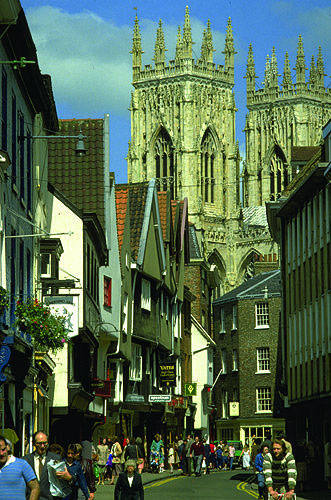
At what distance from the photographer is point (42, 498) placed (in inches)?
623

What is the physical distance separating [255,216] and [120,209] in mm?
114509

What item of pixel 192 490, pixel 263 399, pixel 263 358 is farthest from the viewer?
pixel 263 399

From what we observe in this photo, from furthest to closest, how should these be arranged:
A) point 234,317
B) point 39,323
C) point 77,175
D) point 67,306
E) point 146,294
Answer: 1. point 234,317
2. point 146,294
3. point 77,175
4. point 67,306
5. point 39,323

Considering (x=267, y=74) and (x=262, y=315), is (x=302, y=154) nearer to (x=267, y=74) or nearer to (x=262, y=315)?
(x=262, y=315)

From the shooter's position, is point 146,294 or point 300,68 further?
point 300,68

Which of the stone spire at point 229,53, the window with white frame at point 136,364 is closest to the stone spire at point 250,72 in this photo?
the stone spire at point 229,53

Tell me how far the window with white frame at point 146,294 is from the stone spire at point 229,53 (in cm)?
10160

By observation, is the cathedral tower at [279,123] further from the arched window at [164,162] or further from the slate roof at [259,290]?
the slate roof at [259,290]

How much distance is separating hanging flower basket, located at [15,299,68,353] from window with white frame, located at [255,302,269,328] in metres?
52.8

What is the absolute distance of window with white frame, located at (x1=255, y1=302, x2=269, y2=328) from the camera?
253 feet

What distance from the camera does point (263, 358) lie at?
256 feet

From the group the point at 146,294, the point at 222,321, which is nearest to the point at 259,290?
the point at 222,321

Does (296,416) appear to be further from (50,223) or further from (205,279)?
(205,279)

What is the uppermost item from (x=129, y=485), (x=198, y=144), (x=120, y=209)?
(x=198, y=144)
